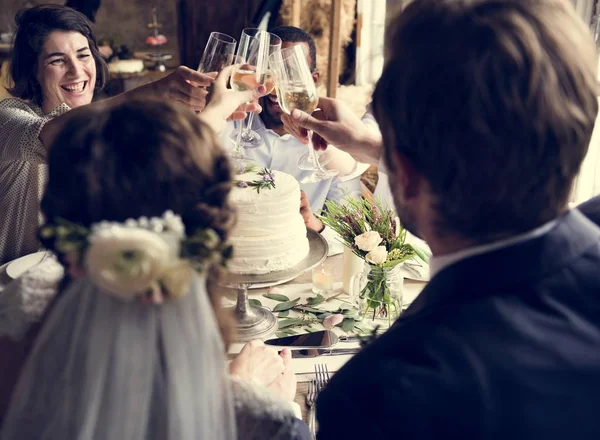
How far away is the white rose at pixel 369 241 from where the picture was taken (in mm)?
1642

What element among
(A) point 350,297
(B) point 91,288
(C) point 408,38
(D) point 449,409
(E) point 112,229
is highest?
(C) point 408,38

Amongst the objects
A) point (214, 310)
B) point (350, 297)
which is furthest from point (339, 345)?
point (214, 310)

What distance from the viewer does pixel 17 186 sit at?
91.8 inches

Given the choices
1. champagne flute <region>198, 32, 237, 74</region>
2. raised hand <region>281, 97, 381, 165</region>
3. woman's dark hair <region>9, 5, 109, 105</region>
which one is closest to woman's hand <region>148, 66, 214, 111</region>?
champagne flute <region>198, 32, 237, 74</region>

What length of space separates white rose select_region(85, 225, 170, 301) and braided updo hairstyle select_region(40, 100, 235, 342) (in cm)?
7

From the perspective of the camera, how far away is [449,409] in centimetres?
81

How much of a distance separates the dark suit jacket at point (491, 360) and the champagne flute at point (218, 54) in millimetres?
1016

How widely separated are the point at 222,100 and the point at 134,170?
33.1 inches

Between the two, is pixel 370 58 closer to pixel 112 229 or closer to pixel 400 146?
pixel 400 146

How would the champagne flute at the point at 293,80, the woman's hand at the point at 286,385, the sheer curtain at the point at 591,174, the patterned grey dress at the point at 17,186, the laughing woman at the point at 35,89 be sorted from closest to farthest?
the woman's hand at the point at 286,385 < the champagne flute at the point at 293,80 < the patterned grey dress at the point at 17,186 < the laughing woman at the point at 35,89 < the sheer curtain at the point at 591,174

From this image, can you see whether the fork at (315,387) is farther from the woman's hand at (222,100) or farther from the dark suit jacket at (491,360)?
the woman's hand at (222,100)

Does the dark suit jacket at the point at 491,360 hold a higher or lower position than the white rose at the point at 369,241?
higher

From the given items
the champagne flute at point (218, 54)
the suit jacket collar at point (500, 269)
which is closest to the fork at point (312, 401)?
the suit jacket collar at point (500, 269)

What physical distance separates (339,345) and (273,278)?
0.26 m
